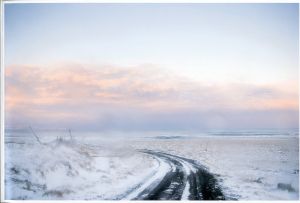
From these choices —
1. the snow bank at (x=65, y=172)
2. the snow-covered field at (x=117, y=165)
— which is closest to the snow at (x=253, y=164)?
the snow-covered field at (x=117, y=165)

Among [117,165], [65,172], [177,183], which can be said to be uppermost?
[117,165]

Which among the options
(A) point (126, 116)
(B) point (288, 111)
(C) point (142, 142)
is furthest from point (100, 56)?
(B) point (288, 111)

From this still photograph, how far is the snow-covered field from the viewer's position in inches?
372

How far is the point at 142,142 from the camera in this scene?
982 centimetres

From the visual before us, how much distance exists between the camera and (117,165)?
9602mm

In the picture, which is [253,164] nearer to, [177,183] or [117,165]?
A: [177,183]

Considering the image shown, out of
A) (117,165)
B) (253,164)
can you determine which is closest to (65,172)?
(117,165)

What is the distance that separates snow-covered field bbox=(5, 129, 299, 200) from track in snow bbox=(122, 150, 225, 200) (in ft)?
0.46

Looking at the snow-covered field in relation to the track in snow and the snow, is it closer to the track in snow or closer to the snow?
the snow

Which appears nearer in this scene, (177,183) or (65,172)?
(65,172)

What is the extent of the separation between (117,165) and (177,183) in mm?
1252

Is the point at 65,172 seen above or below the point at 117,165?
below

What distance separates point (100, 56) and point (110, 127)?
145 cm

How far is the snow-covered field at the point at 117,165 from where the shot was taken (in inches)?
372
